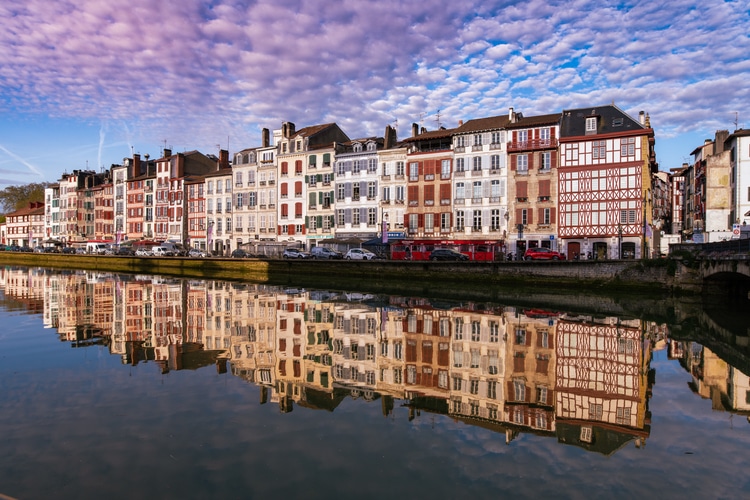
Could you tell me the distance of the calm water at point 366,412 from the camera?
7496 millimetres

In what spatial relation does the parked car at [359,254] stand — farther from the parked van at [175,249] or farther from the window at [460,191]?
the parked van at [175,249]

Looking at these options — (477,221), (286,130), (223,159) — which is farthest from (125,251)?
(477,221)

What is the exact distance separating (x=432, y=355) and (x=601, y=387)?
15.2 ft

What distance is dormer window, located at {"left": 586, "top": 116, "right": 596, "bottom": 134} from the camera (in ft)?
149

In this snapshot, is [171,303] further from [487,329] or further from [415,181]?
[415,181]

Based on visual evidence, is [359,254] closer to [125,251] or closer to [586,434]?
[125,251]

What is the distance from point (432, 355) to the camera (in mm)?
15570

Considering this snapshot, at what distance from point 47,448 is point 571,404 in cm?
940

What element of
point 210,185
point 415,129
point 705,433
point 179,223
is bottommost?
point 705,433

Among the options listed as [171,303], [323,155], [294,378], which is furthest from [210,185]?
[294,378]

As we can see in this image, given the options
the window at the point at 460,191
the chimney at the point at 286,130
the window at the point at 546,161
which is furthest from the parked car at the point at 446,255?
the chimney at the point at 286,130

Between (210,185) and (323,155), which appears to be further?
(210,185)

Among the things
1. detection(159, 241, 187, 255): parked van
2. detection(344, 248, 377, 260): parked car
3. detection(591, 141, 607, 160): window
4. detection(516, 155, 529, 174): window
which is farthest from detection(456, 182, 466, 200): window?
detection(159, 241, 187, 255): parked van

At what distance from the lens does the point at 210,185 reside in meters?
72.2
